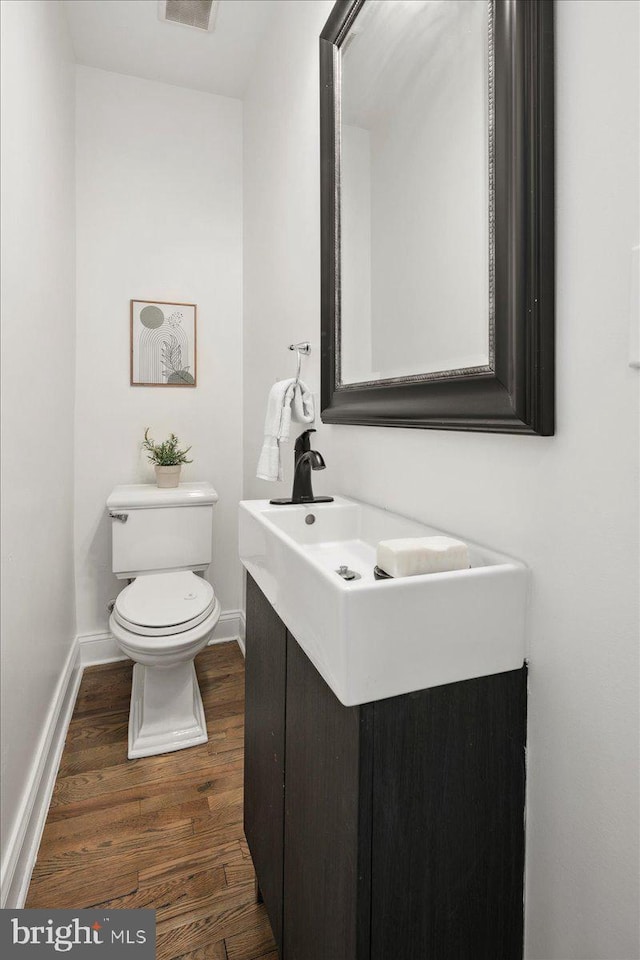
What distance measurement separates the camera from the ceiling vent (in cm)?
192

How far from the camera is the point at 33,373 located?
1.51 metres

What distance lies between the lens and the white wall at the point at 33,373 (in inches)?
49.4

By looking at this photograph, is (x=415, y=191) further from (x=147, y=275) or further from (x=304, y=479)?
(x=147, y=275)

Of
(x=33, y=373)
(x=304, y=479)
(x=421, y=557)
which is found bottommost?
(x=421, y=557)

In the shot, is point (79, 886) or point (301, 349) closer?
point (79, 886)

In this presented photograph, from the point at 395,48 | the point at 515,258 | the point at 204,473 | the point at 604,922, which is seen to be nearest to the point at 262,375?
the point at 204,473

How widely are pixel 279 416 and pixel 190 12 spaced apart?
1808mm

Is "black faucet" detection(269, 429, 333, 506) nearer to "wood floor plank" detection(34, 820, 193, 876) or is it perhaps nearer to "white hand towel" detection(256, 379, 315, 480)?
"white hand towel" detection(256, 379, 315, 480)

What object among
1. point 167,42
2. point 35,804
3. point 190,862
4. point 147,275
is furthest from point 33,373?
point 167,42

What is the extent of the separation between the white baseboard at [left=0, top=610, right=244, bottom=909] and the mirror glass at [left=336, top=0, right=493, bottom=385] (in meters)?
1.41

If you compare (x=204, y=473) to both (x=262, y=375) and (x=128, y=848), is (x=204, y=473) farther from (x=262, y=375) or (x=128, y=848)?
(x=128, y=848)

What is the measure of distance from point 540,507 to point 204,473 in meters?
2.07

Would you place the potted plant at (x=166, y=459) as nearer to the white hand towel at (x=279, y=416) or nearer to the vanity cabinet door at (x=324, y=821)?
the white hand towel at (x=279, y=416)

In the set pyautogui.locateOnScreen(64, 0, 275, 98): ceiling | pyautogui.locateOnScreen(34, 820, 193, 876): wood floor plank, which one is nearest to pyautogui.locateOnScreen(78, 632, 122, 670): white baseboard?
pyautogui.locateOnScreen(34, 820, 193, 876): wood floor plank
